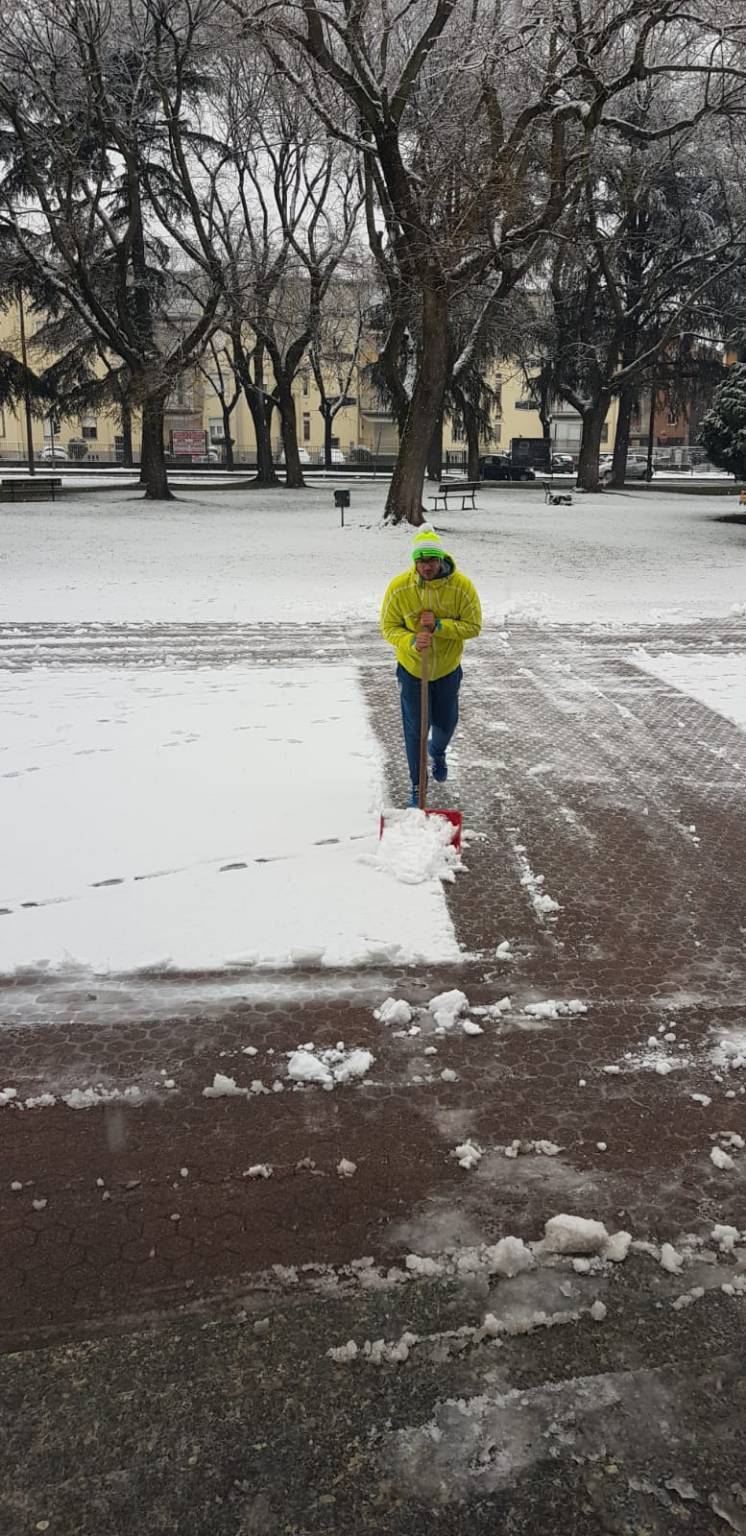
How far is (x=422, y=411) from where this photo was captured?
20.0 meters

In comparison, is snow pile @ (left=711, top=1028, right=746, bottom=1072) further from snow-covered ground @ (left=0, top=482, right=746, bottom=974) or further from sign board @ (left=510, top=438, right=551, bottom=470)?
sign board @ (left=510, top=438, right=551, bottom=470)

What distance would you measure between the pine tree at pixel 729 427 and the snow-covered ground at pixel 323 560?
1.74 m

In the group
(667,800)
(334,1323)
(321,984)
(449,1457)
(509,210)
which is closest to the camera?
(449,1457)

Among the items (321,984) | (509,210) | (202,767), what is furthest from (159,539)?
(321,984)

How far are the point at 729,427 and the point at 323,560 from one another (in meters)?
12.3

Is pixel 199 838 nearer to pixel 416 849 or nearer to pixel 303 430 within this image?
pixel 416 849

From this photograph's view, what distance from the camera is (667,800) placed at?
6.39m

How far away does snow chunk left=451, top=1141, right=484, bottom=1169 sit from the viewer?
10.3 ft

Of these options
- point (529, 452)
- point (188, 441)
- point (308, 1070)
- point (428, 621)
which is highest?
point (188, 441)

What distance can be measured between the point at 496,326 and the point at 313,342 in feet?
26.5

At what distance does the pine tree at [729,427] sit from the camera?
79.5ft

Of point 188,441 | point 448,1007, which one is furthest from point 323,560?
point 188,441

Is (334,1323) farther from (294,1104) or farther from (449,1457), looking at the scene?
(294,1104)

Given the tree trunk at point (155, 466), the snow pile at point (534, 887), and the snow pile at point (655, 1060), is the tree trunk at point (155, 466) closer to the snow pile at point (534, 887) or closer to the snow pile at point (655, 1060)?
the snow pile at point (534, 887)
